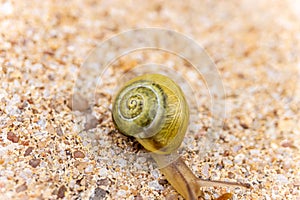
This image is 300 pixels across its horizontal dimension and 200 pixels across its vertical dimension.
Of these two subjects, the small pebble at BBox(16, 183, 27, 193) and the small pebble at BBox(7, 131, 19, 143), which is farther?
Result: the small pebble at BBox(7, 131, 19, 143)

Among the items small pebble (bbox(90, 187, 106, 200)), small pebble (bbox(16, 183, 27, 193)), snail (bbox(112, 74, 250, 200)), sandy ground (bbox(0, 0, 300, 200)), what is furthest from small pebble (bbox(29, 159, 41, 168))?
snail (bbox(112, 74, 250, 200))

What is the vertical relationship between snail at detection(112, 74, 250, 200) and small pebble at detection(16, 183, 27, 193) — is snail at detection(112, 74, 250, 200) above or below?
above

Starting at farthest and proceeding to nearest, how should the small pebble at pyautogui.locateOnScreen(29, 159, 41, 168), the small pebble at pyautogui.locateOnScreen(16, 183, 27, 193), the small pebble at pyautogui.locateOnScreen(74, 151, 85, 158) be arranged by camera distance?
the small pebble at pyautogui.locateOnScreen(74, 151, 85, 158) < the small pebble at pyautogui.locateOnScreen(29, 159, 41, 168) < the small pebble at pyautogui.locateOnScreen(16, 183, 27, 193)

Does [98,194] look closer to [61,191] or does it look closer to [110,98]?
[61,191]

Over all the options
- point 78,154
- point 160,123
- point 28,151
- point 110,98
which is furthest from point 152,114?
point 28,151

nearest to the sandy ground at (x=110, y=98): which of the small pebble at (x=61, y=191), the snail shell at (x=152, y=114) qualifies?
the small pebble at (x=61, y=191)

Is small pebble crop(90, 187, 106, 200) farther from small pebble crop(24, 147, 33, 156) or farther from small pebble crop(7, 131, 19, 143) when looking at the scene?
Result: small pebble crop(7, 131, 19, 143)
